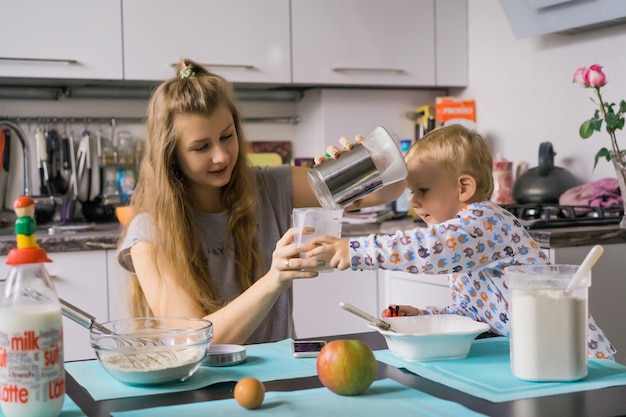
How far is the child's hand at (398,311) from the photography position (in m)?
1.55

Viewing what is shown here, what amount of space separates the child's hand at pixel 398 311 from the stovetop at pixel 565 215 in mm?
952

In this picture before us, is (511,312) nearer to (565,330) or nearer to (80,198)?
(565,330)

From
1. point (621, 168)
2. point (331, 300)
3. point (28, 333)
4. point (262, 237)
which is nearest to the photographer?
point (28, 333)

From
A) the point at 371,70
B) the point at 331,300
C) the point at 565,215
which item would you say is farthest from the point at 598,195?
the point at 371,70

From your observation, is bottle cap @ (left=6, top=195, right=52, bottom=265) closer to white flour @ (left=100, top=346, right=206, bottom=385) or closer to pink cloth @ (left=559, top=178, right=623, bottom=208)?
white flour @ (left=100, top=346, right=206, bottom=385)

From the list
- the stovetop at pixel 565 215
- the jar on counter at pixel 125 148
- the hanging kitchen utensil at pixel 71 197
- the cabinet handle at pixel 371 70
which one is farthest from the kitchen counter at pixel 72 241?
the stovetop at pixel 565 215

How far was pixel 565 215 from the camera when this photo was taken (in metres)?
2.63

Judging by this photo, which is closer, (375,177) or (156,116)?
(375,177)

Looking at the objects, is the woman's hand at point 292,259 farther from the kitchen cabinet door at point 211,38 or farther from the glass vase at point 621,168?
the kitchen cabinet door at point 211,38

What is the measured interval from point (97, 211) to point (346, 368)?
7.53ft

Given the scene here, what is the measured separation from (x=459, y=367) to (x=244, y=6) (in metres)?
2.16

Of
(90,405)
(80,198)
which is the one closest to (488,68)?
(80,198)

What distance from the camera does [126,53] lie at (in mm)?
3018

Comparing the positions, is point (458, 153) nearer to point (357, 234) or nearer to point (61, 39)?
point (357, 234)
